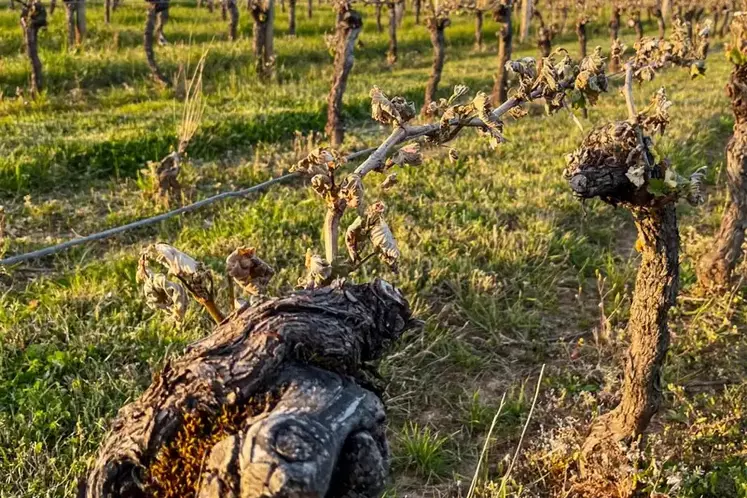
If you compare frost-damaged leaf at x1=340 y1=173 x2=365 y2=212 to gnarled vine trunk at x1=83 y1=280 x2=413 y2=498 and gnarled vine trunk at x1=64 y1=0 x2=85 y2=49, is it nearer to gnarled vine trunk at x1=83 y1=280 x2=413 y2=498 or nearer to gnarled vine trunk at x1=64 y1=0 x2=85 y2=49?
gnarled vine trunk at x1=83 y1=280 x2=413 y2=498

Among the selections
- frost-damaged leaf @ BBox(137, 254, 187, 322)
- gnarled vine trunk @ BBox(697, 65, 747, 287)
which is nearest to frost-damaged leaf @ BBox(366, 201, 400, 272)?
frost-damaged leaf @ BBox(137, 254, 187, 322)

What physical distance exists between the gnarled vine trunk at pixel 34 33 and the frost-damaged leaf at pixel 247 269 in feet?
29.7

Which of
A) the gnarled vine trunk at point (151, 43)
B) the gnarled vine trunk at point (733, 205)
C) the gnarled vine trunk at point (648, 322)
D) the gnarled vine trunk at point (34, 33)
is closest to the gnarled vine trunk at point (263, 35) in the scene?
the gnarled vine trunk at point (151, 43)

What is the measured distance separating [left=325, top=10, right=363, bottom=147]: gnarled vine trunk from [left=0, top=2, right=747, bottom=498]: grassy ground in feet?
1.17

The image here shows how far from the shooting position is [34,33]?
947 cm

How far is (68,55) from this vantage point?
447 inches

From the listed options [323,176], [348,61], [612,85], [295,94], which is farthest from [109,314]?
[612,85]

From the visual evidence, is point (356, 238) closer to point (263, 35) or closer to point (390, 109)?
point (390, 109)

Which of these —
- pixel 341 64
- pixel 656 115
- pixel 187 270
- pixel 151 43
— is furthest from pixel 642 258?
pixel 151 43

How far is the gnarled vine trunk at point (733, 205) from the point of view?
4422 millimetres

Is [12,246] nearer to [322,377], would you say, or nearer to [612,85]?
[322,377]

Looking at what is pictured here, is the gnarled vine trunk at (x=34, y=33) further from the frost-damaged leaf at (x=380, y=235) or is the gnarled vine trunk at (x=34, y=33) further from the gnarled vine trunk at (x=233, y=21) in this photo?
the frost-damaged leaf at (x=380, y=235)

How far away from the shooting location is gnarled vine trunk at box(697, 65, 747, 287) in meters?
4.42

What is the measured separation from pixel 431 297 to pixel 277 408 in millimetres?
3355
